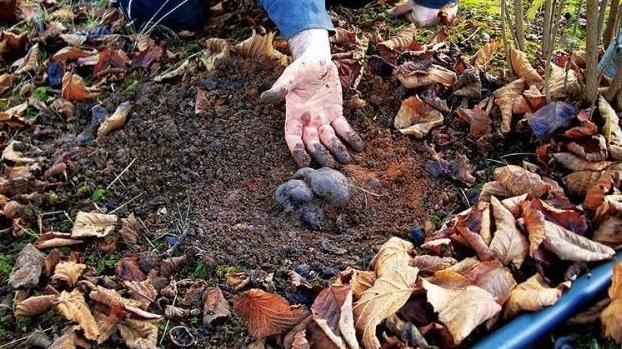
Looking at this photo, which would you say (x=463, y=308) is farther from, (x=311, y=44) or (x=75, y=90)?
(x=75, y=90)

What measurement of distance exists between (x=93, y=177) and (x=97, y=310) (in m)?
0.62

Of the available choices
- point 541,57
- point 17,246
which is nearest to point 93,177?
point 17,246

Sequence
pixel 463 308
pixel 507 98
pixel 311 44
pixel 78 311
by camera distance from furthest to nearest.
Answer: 1. pixel 311 44
2. pixel 507 98
3. pixel 78 311
4. pixel 463 308

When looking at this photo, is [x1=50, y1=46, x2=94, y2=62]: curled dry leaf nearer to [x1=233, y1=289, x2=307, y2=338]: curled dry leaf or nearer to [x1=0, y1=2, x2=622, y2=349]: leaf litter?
[x1=0, y1=2, x2=622, y2=349]: leaf litter

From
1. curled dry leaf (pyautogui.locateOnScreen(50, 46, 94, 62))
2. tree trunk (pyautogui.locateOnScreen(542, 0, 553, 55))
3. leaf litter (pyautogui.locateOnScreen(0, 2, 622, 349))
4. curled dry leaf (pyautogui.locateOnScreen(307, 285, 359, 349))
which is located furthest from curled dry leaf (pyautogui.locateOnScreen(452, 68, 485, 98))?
curled dry leaf (pyautogui.locateOnScreen(50, 46, 94, 62))

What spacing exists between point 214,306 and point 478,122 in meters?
1.05

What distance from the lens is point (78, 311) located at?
1.85 metres

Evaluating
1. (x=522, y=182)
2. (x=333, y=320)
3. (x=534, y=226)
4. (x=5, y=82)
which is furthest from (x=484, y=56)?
(x=5, y=82)

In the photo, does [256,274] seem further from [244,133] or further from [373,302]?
[244,133]

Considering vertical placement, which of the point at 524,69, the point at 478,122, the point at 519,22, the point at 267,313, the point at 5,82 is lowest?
the point at 5,82

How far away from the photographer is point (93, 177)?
238cm

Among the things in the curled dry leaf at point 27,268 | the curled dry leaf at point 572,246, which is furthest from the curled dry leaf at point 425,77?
the curled dry leaf at point 27,268

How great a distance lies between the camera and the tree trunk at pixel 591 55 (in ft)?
6.70

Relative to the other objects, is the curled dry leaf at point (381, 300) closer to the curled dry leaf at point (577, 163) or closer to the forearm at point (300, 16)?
the curled dry leaf at point (577, 163)
